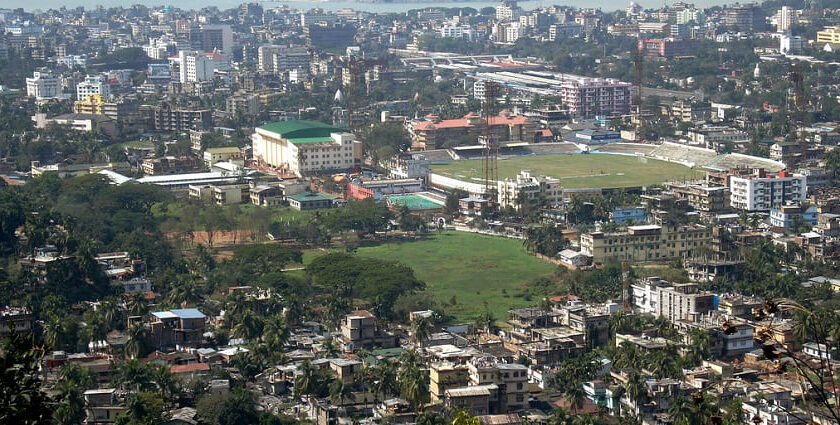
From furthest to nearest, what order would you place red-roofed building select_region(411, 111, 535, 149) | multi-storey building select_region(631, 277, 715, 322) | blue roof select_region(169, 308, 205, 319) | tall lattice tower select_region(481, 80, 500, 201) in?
red-roofed building select_region(411, 111, 535, 149)
tall lattice tower select_region(481, 80, 500, 201)
multi-storey building select_region(631, 277, 715, 322)
blue roof select_region(169, 308, 205, 319)

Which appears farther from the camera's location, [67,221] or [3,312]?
[67,221]

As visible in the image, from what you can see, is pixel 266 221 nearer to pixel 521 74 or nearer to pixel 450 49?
pixel 521 74

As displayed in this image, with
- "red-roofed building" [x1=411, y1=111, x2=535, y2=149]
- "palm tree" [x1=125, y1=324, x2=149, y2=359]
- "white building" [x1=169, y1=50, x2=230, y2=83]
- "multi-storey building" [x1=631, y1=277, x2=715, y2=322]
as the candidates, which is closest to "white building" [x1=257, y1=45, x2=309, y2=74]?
"white building" [x1=169, y1=50, x2=230, y2=83]

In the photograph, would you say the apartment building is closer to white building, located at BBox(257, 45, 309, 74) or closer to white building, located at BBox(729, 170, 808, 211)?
white building, located at BBox(729, 170, 808, 211)

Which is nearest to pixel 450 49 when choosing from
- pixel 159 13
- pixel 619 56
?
pixel 619 56

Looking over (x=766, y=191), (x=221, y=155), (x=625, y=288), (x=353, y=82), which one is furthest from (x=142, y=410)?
(x=353, y=82)

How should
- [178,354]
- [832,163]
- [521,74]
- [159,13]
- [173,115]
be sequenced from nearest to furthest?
[178,354], [832,163], [173,115], [521,74], [159,13]

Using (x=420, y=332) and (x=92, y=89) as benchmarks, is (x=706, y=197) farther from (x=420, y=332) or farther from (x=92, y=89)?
(x=92, y=89)
